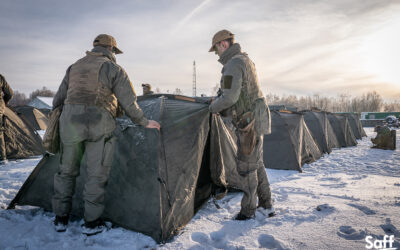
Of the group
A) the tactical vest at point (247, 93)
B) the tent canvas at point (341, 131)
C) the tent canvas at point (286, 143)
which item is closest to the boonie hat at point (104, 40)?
the tactical vest at point (247, 93)

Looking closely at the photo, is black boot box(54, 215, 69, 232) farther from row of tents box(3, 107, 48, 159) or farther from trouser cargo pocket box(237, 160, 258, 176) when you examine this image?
row of tents box(3, 107, 48, 159)

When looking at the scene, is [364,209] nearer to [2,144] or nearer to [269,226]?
[269,226]

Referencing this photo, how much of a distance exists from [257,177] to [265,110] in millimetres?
955

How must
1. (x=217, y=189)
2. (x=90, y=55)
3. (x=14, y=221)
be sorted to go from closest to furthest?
(x=90, y=55)
(x=14, y=221)
(x=217, y=189)

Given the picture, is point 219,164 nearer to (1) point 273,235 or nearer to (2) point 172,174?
(2) point 172,174

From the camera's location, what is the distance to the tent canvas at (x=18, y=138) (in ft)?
21.4

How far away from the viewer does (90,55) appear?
8.44ft

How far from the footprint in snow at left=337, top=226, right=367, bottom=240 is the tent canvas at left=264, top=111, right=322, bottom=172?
3519mm

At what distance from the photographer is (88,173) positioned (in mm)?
2475

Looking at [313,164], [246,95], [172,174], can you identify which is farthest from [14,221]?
[313,164]

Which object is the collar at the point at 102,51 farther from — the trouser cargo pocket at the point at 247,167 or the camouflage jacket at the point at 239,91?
the trouser cargo pocket at the point at 247,167

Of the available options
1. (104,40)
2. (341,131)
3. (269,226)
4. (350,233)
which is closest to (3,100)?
(104,40)

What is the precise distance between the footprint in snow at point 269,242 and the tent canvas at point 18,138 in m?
7.64

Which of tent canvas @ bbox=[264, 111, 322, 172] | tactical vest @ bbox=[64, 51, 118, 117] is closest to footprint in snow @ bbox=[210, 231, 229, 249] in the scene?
tactical vest @ bbox=[64, 51, 118, 117]
